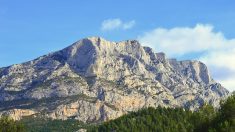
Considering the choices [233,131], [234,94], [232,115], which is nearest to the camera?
[233,131]

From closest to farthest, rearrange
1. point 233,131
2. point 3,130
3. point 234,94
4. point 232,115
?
point 233,131 < point 232,115 < point 234,94 < point 3,130

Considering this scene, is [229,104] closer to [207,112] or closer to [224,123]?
[224,123]

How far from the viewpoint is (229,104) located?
149 metres

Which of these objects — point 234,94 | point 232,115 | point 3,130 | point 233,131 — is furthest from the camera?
point 3,130

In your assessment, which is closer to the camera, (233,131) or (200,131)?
(233,131)

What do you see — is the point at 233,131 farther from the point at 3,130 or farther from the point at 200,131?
the point at 3,130

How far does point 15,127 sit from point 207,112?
71.1m

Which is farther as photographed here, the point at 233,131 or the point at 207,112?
the point at 207,112

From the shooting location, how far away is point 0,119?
187000mm

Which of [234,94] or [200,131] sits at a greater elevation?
[234,94]

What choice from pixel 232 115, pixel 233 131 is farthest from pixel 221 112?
pixel 233 131

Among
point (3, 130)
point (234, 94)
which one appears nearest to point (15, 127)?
point (3, 130)

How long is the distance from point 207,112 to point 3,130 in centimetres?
7529

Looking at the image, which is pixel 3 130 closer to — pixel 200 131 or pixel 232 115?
pixel 200 131
